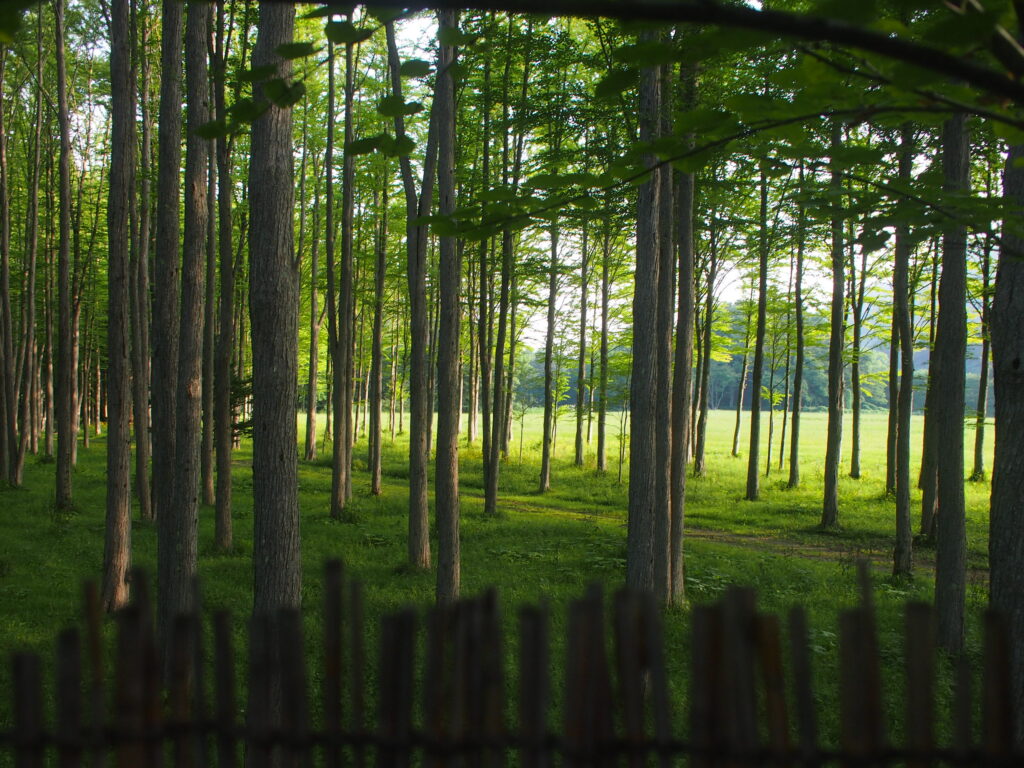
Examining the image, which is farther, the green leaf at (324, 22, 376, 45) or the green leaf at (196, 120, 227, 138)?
the green leaf at (196, 120, 227, 138)

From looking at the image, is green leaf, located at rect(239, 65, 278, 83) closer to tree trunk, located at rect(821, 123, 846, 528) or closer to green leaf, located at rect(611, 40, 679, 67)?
green leaf, located at rect(611, 40, 679, 67)

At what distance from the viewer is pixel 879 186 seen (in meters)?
1.77

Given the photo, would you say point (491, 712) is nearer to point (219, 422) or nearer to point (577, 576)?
point (577, 576)

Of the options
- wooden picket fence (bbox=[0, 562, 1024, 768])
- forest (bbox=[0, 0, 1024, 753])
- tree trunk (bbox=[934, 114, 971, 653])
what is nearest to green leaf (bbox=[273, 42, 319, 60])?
forest (bbox=[0, 0, 1024, 753])

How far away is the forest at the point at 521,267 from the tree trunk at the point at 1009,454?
18mm

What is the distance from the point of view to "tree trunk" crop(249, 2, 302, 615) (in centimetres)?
479

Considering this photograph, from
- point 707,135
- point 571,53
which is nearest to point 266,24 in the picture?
point 707,135

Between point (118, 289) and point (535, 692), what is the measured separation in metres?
8.62

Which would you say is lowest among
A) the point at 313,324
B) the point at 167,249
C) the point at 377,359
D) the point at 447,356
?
the point at 447,356

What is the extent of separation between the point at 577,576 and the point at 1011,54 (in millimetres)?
10302

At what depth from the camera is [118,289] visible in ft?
27.9

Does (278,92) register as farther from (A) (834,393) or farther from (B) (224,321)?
(A) (834,393)

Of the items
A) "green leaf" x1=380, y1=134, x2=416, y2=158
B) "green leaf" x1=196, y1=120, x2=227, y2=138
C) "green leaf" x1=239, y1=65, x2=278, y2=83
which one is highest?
"green leaf" x1=239, y1=65, x2=278, y2=83

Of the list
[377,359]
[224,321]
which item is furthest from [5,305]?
[377,359]
